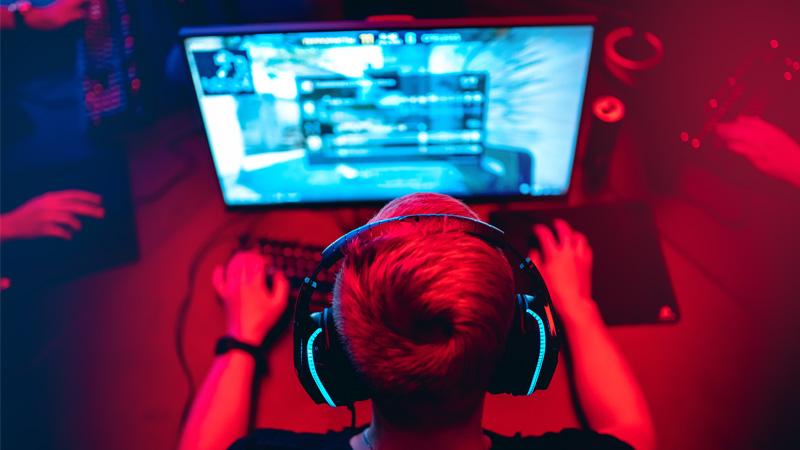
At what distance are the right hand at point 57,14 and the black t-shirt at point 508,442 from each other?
1.14 m

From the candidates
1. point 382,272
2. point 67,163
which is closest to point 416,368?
point 382,272

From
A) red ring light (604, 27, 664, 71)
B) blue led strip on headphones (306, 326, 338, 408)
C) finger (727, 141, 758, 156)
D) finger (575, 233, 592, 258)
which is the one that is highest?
red ring light (604, 27, 664, 71)

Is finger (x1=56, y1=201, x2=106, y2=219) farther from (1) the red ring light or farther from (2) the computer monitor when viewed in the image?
(1) the red ring light

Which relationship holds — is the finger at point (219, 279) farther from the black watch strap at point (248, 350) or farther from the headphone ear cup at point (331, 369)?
the headphone ear cup at point (331, 369)

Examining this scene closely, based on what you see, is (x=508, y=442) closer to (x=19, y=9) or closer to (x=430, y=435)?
(x=430, y=435)

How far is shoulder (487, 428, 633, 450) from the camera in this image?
0.73 metres

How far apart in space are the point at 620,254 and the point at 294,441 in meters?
0.76

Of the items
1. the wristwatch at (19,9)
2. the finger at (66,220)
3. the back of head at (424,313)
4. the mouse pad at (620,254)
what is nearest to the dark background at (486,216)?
the mouse pad at (620,254)

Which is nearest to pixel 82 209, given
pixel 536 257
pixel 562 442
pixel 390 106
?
pixel 390 106

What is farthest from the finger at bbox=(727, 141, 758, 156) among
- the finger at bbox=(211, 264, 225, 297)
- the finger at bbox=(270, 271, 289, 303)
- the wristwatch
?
the wristwatch

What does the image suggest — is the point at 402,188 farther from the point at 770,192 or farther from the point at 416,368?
the point at 770,192

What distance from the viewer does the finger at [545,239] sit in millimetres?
1146

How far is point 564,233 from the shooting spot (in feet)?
3.85

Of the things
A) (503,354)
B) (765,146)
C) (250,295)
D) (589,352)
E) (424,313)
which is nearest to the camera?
(424,313)
